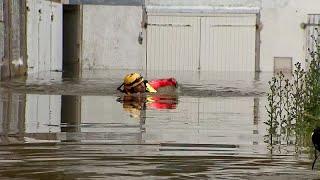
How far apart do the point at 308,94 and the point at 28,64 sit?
17.5m

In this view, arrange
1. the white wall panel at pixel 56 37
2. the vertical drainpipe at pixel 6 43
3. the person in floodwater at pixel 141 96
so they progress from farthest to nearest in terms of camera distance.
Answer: the white wall panel at pixel 56 37, the vertical drainpipe at pixel 6 43, the person in floodwater at pixel 141 96

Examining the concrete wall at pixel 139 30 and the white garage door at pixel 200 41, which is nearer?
the concrete wall at pixel 139 30

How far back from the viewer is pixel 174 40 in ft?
125

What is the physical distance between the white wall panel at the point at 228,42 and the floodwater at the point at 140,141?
2037 centimetres

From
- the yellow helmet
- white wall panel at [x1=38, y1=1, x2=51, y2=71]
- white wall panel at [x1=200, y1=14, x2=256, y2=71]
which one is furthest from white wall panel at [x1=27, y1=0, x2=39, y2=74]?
white wall panel at [x1=200, y1=14, x2=256, y2=71]

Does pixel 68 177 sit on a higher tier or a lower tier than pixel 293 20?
lower

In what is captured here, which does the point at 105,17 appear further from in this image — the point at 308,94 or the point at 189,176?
the point at 189,176

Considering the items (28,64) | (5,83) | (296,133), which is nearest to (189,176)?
(296,133)

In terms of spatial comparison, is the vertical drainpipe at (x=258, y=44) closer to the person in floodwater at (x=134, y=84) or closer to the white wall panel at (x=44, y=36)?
the white wall panel at (x=44, y=36)

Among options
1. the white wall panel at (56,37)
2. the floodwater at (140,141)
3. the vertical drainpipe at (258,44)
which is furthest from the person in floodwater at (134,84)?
the vertical drainpipe at (258,44)

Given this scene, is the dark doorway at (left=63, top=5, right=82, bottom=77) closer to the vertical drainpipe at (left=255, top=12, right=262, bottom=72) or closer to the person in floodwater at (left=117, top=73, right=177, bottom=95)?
the vertical drainpipe at (left=255, top=12, right=262, bottom=72)

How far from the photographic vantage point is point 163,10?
38031 mm

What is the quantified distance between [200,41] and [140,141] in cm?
2812

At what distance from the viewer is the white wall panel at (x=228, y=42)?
125 feet
